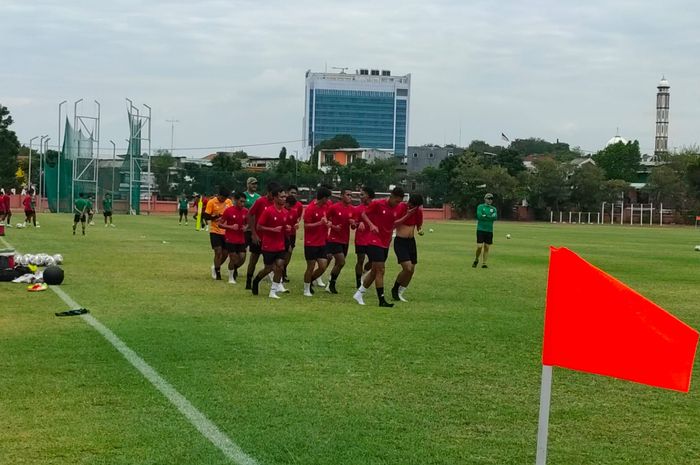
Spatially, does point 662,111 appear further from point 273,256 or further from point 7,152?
point 273,256

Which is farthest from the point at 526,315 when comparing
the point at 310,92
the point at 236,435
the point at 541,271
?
the point at 310,92

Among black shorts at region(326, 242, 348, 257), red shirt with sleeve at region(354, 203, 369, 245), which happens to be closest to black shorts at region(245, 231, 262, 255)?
black shorts at region(326, 242, 348, 257)

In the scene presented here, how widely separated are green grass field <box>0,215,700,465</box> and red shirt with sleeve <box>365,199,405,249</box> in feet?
3.88

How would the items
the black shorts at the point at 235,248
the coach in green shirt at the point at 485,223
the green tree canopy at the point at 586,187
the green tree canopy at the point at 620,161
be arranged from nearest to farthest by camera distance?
the black shorts at the point at 235,248 → the coach in green shirt at the point at 485,223 → the green tree canopy at the point at 586,187 → the green tree canopy at the point at 620,161

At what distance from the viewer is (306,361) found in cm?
865

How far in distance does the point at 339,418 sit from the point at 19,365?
3.49 meters

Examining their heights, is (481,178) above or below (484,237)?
above

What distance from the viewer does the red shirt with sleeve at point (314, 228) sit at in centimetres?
1498

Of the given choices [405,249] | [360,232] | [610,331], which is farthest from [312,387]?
[360,232]

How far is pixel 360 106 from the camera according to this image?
17875cm

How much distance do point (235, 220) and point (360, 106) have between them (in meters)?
165

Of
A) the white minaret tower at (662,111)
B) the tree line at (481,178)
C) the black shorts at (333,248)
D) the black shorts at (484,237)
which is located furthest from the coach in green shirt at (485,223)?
the white minaret tower at (662,111)

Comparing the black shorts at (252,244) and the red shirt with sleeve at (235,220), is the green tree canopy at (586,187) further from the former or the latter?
the red shirt with sleeve at (235,220)

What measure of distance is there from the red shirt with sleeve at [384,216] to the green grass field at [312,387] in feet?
3.88
